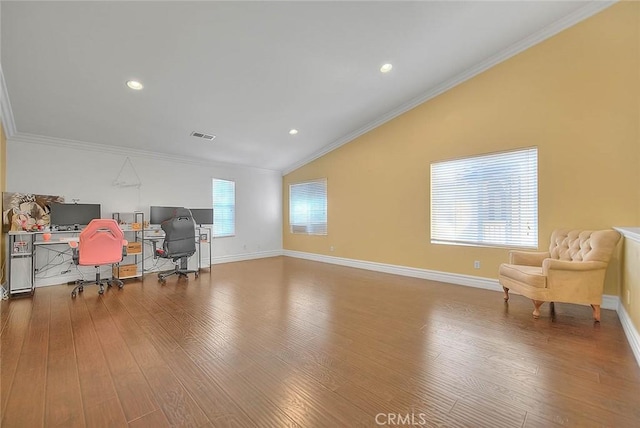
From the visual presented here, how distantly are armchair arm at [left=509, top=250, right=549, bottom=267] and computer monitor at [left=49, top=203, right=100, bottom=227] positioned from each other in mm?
6786

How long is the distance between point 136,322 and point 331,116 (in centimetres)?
439

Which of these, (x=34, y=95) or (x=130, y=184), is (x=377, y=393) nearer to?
(x=34, y=95)

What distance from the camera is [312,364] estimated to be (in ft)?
6.77

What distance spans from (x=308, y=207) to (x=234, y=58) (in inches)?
173

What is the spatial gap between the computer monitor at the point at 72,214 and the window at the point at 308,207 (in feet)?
14.4

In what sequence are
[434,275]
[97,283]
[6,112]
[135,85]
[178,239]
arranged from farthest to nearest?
1. [178,239]
2. [434,275]
3. [97,283]
4. [6,112]
5. [135,85]

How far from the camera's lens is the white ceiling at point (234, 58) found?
2.70 m

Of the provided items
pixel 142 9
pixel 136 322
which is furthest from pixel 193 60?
pixel 136 322

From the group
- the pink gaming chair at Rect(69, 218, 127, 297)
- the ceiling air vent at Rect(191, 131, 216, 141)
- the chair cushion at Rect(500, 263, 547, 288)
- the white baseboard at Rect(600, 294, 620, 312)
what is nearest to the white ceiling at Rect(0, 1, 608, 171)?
the ceiling air vent at Rect(191, 131, 216, 141)

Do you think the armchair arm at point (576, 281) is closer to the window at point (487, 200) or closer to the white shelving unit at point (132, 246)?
the window at point (487, 200)

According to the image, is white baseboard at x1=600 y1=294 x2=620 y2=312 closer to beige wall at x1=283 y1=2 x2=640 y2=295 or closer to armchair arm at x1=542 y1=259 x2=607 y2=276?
beige wall at x1=283 y1=2 x2=640 y2=295

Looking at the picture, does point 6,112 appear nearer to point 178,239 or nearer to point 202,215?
point 178,239

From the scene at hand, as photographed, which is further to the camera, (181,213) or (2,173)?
(181,213)

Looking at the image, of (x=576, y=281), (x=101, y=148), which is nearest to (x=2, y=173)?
(x=101, y=148)
